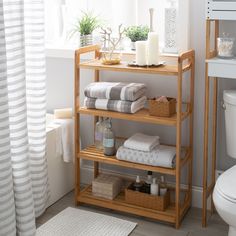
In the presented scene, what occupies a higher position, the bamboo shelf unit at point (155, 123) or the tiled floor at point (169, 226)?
the bamboo shelf unit at point (155, 123)

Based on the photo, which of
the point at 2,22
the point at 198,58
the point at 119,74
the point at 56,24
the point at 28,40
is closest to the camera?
the point at 2,22

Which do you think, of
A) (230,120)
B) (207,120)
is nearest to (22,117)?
(207,120)

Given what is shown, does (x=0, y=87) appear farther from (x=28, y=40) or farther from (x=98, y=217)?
(x=98, y=217)

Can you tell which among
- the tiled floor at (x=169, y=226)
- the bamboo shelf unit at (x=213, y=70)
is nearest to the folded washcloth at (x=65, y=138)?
the tiled floor at (x=169, y=226)

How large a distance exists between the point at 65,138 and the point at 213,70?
3.62 ft

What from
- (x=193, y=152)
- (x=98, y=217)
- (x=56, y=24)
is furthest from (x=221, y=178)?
(x=56, y=24)

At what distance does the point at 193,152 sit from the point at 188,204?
0.33 meters

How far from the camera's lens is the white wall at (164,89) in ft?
9.03

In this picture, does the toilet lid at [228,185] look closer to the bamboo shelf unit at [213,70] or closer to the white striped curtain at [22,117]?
the bamboo shelf unit at [213,70]

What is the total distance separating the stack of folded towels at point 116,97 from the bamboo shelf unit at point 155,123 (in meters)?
Result: 0.04

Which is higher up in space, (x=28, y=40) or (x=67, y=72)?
(x=28, y=40)

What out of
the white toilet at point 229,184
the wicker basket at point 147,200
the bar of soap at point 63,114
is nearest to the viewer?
the white toilet at point 229,184

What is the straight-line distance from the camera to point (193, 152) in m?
2.95

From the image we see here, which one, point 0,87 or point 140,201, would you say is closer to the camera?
point 0,87
